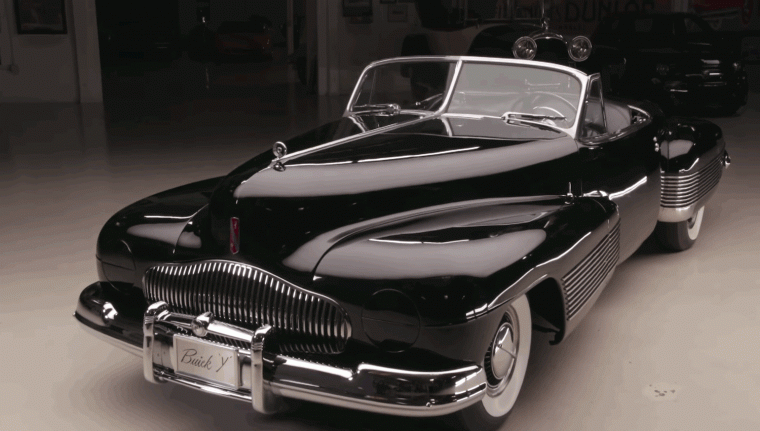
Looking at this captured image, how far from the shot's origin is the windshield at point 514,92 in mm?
3477

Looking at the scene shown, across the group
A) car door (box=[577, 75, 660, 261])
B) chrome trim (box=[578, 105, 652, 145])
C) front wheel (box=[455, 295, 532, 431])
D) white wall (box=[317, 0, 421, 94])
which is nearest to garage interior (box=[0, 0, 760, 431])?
front wheel (box=[455, 295, 532, 431])

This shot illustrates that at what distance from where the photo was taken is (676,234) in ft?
14.9

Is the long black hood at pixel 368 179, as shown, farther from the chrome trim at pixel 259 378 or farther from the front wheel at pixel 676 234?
the front wheel at pixel 676 234

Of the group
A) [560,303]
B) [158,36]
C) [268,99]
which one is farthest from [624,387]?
[158,36]

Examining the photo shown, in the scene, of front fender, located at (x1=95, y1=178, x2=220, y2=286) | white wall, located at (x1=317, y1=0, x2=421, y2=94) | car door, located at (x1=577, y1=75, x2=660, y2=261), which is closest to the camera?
front fender, located at (x1=95, y1=178, x2=220, y2=286)

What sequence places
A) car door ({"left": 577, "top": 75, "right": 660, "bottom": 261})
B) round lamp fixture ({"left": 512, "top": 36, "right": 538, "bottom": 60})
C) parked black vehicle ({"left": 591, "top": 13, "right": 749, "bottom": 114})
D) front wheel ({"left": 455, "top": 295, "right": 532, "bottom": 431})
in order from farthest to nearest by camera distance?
parked black vehicle ({"left": 591, "top": 13, "right": 749, "bottom": 114}) → round lamp fixture ({"left": 512, "top": 36, "right": 538, "bottom": 60}) → car door ({"left": 577, "top": 75, "right": 660, "bottom": 261}) → front wheel ({"left": 455, "top": 295, "right": 532, "bottom": 431})

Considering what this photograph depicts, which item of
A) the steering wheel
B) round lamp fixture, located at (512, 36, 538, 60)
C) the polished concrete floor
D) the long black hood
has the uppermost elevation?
round lamp fixture, located at (512, 36, 538, 60)

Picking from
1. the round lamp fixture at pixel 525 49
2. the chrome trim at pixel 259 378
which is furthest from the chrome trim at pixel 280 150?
the round lamp fixture at pixel 525 49

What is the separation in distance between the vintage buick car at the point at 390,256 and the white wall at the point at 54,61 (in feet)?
35.4

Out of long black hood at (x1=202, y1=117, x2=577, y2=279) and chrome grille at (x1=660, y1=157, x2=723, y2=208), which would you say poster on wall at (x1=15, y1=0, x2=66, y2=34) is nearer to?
long black hood at (x1=202, y1=117, x2=577, y2=279)

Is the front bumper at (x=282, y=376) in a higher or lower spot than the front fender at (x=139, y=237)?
lower

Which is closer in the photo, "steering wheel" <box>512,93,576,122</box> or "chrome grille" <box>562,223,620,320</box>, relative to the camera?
"chrome grille" <box>562,223,620,320</box>

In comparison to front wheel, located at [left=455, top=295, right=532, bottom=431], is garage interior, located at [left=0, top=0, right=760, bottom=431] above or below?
below

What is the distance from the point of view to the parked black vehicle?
31.0 ft
